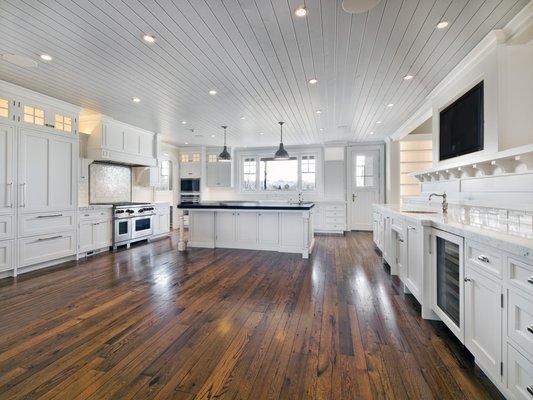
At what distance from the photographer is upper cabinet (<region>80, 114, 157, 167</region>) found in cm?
522

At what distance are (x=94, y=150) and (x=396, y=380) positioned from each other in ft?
19.5

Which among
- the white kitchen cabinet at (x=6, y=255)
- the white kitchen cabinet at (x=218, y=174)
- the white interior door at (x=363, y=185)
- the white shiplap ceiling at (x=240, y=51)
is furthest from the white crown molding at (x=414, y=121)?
the white kitchen cabinet at (x=6, y=255)

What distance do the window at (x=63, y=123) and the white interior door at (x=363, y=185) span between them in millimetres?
6839

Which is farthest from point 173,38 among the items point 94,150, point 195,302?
point 94,150

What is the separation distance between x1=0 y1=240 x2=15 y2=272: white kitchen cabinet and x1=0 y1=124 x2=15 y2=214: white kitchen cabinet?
44cm

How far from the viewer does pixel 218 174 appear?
8617 millimetres

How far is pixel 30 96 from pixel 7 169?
1.14 metres

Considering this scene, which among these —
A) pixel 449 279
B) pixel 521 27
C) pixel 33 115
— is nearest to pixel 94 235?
pixel 33 115

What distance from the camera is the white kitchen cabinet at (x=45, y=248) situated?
153 inches

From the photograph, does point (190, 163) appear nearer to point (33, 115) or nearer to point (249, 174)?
point (249, 174)

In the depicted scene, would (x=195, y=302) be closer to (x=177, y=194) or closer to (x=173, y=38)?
(x=173, y=38)

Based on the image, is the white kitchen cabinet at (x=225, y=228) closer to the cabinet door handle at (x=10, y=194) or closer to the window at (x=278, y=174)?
the cabinet door handle at (x=10, y=194)

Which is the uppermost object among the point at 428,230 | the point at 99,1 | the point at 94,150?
the point at 99,1

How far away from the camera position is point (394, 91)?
3.99 m
